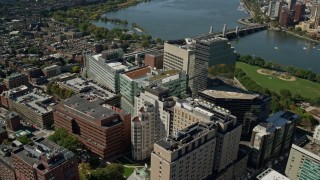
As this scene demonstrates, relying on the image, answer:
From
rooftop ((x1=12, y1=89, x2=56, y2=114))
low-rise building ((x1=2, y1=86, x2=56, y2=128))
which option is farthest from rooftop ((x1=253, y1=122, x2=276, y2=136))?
rooftop ((x1=12, y1=89, x2=56, y2=114))

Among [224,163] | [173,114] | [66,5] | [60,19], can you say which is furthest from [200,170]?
[66,5]

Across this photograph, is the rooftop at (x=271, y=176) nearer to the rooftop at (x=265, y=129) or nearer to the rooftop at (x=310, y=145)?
the rooftop at (x=310, y=145)

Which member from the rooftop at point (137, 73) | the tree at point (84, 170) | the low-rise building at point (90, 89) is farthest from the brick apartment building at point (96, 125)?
the rooftop at point (137, 73)

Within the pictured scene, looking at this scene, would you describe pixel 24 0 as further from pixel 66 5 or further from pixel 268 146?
pixel 268 146

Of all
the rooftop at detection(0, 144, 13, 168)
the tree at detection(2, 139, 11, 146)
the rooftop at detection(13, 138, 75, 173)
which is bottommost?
the tree at detection(2, 139, 11, 146)

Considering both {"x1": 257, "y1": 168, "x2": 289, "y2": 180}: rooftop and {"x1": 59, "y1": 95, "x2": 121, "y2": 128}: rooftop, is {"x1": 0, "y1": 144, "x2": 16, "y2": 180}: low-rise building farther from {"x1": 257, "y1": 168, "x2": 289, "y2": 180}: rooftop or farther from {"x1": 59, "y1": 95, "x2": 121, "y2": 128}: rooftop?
{"x1": 257, "y1": 168, "x2": 289, "y2": 180}: rooftop
